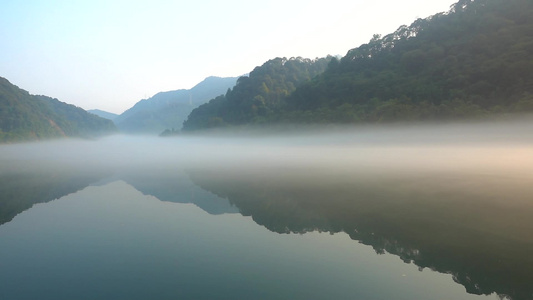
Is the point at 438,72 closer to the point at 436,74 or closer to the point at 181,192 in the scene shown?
the point at 436,74

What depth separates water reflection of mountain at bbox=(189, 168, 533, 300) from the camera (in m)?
6.69

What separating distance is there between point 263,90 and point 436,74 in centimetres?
6220

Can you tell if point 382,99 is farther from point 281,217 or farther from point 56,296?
point 56,296

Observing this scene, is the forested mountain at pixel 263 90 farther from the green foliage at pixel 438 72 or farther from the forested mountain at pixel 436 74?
the green foliage at pixel 438 72

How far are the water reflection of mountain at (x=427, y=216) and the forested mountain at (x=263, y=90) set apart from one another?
89.1 meters

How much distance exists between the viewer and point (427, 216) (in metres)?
10.6

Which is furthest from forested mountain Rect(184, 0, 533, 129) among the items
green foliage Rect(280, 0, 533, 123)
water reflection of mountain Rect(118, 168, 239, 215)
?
water reflection of mountain Rect(118, 168, 239, 215)

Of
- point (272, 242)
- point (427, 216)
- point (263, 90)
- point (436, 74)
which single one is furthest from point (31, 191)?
point (263, 90)

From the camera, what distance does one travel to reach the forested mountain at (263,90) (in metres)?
115

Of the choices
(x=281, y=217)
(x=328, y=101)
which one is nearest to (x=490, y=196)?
(x=281, y=217)

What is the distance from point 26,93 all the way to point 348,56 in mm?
129956

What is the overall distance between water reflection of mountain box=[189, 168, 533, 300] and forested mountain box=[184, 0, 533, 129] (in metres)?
45.4

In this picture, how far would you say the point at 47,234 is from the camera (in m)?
9.32

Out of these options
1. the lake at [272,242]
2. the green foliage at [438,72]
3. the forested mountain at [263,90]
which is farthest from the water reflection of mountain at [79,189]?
the forested mountain at [263,90]
